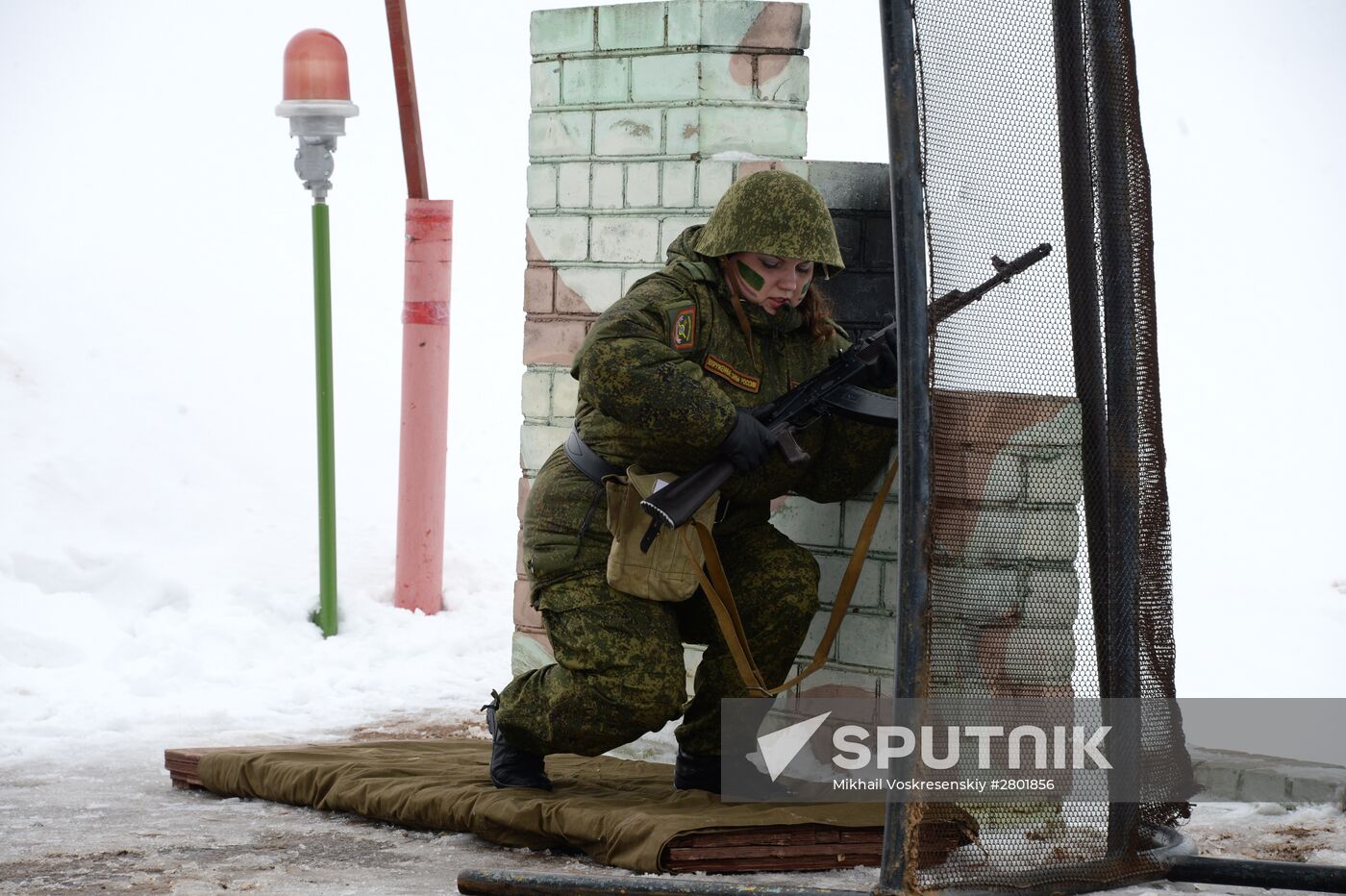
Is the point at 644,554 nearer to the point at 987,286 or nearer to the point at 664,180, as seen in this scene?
the point at 987,286

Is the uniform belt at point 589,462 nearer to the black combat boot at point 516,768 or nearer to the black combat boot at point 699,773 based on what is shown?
the black combat boot at point 516,768

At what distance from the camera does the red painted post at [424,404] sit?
6422 millimetres

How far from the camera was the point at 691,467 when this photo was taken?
137 inches

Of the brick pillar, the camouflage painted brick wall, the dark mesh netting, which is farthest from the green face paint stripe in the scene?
the dark mesh netting

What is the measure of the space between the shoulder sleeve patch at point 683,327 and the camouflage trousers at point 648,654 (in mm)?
523

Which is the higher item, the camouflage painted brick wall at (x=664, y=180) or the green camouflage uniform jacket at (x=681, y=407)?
the camouflage painted brick wall at (x=664, y=180)

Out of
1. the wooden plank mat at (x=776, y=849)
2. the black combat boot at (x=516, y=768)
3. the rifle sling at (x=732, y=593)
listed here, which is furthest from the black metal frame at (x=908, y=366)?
the black combat boot at (x=516, y=768)

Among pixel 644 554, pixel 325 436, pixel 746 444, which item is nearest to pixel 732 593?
pixel 644 554

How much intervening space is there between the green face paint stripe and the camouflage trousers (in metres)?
0.60

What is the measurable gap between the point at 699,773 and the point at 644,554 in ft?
1.93

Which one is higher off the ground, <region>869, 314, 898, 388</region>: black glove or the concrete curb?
<region>869, 314, 898, 388</region>: black glove

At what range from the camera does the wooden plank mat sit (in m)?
3.07

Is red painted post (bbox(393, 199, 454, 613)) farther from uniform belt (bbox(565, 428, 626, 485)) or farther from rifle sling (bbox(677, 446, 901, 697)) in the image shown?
rifle sling (bbox(677, 446, 901, 697))

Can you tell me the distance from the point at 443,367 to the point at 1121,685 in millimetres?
4159
